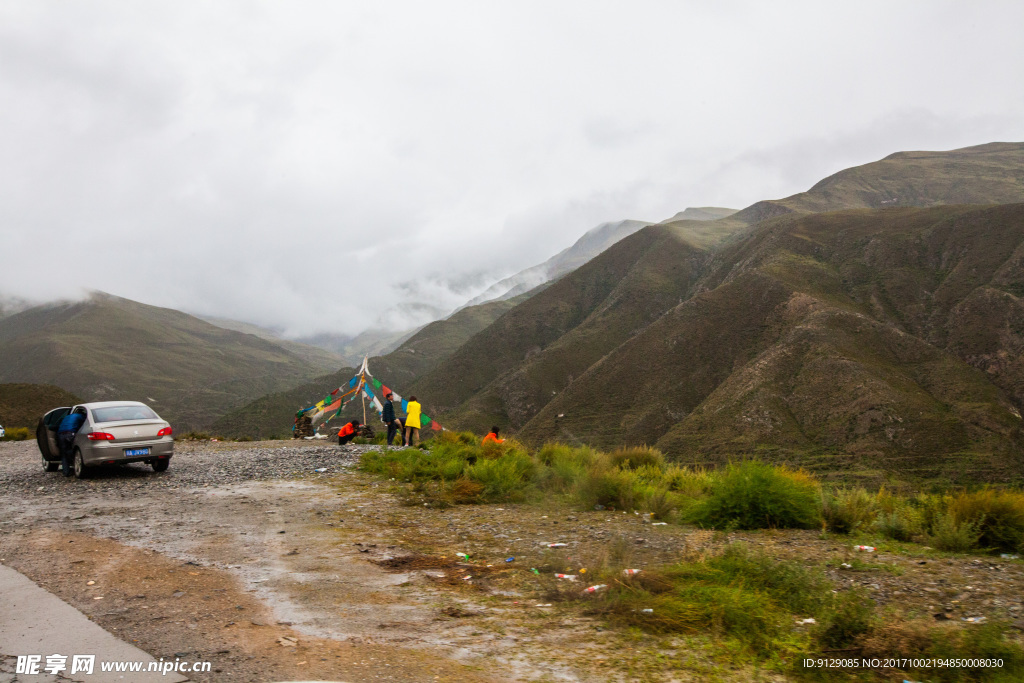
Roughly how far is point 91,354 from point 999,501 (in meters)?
213

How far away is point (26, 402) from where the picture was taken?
2373 inches

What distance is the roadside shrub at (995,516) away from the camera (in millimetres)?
7973

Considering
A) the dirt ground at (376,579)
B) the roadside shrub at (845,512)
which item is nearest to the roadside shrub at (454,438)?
the dirt ground at (376,579)

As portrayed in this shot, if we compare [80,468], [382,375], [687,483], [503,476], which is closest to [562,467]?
[503,476]

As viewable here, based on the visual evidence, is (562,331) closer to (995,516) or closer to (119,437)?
(119,437)

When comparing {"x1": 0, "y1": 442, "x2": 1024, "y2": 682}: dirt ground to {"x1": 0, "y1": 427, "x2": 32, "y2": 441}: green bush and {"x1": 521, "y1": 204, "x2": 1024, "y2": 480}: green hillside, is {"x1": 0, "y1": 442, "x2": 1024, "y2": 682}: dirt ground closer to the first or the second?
{"x1": 0, "y1": 427, "x2": 32, "y2": 441}: green bush

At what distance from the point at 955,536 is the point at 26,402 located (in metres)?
74.3

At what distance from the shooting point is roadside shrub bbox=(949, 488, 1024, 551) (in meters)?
7.97

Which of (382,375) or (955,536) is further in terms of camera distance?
(382,375)

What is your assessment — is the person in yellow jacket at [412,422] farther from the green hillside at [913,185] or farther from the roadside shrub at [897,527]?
the green hillside at [913,185]

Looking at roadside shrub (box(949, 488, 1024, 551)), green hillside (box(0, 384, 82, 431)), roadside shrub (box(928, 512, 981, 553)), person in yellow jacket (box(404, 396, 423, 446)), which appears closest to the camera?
roadside shrub (box(928, 512, 981, 553))

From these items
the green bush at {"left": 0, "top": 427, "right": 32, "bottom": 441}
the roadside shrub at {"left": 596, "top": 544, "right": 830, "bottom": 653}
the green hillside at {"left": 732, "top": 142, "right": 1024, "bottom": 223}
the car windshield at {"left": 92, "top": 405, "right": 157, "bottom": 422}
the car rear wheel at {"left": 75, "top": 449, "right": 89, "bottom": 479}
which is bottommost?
the green bush at {"left": 0, "top": 427, "right": 32, "bottom": 441}

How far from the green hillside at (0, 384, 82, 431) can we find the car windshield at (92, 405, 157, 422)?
165ft

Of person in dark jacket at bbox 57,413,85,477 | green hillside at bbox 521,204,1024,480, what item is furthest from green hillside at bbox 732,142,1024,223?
person in dark jacket at bbox 57,413,85,477
